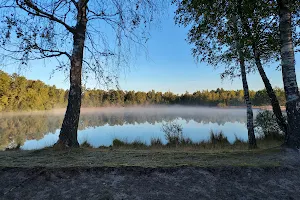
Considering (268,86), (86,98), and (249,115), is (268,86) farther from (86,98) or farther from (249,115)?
(86,98)

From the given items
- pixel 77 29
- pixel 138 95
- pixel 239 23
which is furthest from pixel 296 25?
pixel 138 95

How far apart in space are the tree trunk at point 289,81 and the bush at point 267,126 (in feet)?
17.0

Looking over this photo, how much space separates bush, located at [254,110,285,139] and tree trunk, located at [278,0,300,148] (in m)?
5.17

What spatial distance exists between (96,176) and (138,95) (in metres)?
76.9

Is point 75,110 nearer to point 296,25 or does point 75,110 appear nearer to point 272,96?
point 272,96

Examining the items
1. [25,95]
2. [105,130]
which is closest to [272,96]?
[105,130]

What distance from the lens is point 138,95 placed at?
260 feet

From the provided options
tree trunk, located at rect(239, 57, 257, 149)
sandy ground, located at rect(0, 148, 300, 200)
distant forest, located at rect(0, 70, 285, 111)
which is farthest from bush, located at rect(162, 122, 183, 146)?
sandy ground, located at rect(0, 148, 300, 200)

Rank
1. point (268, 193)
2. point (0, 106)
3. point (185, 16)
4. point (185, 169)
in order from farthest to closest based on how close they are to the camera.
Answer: point (0, 106) < point (185, 16) < point (185, 169) < point (268, 193)

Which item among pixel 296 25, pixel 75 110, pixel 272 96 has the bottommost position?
pixel 75 110

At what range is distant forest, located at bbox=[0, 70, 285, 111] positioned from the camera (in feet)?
86.2

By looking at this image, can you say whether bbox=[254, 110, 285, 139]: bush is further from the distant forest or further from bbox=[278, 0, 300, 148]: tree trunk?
bbox=[278, 0, 300, 148]: tree trunk

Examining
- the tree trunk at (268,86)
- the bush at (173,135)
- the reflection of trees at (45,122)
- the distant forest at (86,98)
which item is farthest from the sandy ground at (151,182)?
the reflection of trees at (45,122)

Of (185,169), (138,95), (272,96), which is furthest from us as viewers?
(138,95)
